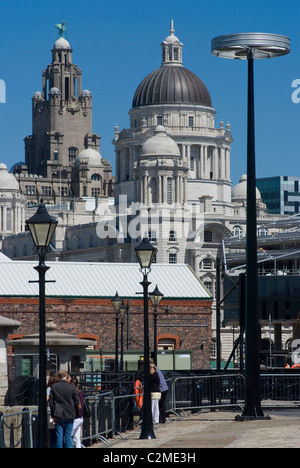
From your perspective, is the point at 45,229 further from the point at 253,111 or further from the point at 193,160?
the point at 193,160

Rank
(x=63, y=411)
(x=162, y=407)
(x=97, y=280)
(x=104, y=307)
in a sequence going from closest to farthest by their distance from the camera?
(x=63, y=411) → (x=162, y=407) → (x=104, y=307) → (x=97, y=280)

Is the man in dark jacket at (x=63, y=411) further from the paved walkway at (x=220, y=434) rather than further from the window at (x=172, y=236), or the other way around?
the window at (x=172, y=236)

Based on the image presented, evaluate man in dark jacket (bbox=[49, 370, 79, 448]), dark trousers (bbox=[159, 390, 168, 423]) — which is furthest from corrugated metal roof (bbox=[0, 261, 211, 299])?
man in dark jacket (bbox=[49, 370, 79, 448])

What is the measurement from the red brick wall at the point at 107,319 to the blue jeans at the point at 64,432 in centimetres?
3753

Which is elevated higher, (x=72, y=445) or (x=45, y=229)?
(x=45, y=229)

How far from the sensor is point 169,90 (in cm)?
18075

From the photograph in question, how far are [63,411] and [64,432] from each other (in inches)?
14.8

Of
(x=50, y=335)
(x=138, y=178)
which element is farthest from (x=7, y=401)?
(x=138, y=178)

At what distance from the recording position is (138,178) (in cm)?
16562

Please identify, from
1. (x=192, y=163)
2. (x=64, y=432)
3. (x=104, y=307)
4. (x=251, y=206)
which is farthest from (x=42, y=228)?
(x=192, y=163)

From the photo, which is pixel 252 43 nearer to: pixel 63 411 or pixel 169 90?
pixel 63 411

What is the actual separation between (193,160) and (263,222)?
15000 millimetres

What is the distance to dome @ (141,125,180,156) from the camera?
16500 centimetres

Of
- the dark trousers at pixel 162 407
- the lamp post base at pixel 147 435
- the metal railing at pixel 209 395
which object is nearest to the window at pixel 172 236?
the metal railing at pixel 209 395
